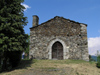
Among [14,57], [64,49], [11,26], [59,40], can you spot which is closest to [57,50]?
[64,49]

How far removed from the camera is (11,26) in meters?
9.63

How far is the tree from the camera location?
8930 millimetres

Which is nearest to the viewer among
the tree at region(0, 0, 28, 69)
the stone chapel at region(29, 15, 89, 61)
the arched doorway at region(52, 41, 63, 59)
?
the tree at region(0, 0, 28, 69)

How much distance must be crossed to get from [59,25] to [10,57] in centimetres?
716

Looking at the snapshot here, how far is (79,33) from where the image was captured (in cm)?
1397

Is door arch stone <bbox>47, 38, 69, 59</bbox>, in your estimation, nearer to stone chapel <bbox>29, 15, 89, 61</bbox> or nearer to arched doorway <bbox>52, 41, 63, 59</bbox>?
stone chapel <bbox>29, 15, 89, 61</bbox>

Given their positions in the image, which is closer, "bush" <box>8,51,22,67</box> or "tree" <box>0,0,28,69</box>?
"tree" <box>0,0,28,69</box>

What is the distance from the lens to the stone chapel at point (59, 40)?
1366 centimetres

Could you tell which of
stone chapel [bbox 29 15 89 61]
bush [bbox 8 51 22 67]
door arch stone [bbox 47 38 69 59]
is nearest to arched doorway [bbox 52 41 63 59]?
stone chapel [bbox 29 15 89 61]

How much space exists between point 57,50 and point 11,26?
6787mm

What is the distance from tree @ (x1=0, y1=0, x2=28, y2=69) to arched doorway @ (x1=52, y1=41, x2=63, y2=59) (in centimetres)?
477

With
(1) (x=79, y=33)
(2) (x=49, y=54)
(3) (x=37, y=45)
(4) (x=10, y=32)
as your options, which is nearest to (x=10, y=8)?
(4) (x=10, y=32)

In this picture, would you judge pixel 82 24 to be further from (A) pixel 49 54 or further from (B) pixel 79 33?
(A) pixel 49 54

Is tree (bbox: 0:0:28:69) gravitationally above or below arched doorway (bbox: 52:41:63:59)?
above
